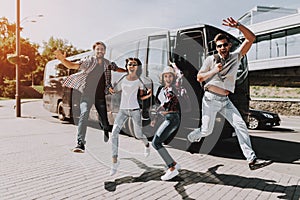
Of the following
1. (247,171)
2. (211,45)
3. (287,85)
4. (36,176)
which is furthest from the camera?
(287,85)

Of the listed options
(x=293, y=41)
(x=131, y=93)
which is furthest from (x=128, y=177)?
(x=293, y=41)

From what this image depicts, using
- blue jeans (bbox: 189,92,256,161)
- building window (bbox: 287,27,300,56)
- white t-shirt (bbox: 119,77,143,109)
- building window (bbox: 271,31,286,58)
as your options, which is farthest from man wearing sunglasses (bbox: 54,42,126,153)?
building window (bbox: 271,31,286,58)

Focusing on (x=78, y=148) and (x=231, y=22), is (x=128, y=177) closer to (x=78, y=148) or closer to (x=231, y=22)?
(x=78, y=148)

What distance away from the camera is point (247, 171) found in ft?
17.5

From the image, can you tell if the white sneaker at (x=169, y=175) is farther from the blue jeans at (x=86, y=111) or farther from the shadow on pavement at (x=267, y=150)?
the shadow on pavement at (x=267, y=150)

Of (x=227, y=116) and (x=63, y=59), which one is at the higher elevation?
(x=63, y=59)

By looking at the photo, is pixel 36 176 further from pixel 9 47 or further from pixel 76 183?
pixel 9 47

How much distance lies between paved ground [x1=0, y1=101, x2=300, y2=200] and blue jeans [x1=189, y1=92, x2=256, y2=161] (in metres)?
0.76

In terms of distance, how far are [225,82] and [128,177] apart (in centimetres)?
232

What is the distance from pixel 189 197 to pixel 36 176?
2645 mm

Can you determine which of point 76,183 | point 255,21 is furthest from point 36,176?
point 255,21

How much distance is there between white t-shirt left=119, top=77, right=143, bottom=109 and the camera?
4.09 meters

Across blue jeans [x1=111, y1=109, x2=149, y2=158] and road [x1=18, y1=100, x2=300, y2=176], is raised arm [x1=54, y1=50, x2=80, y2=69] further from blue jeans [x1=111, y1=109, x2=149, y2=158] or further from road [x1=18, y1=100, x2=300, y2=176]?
road [x1=18, y1=100, x2=300, y2=176]

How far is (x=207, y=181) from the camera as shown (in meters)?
4.60
